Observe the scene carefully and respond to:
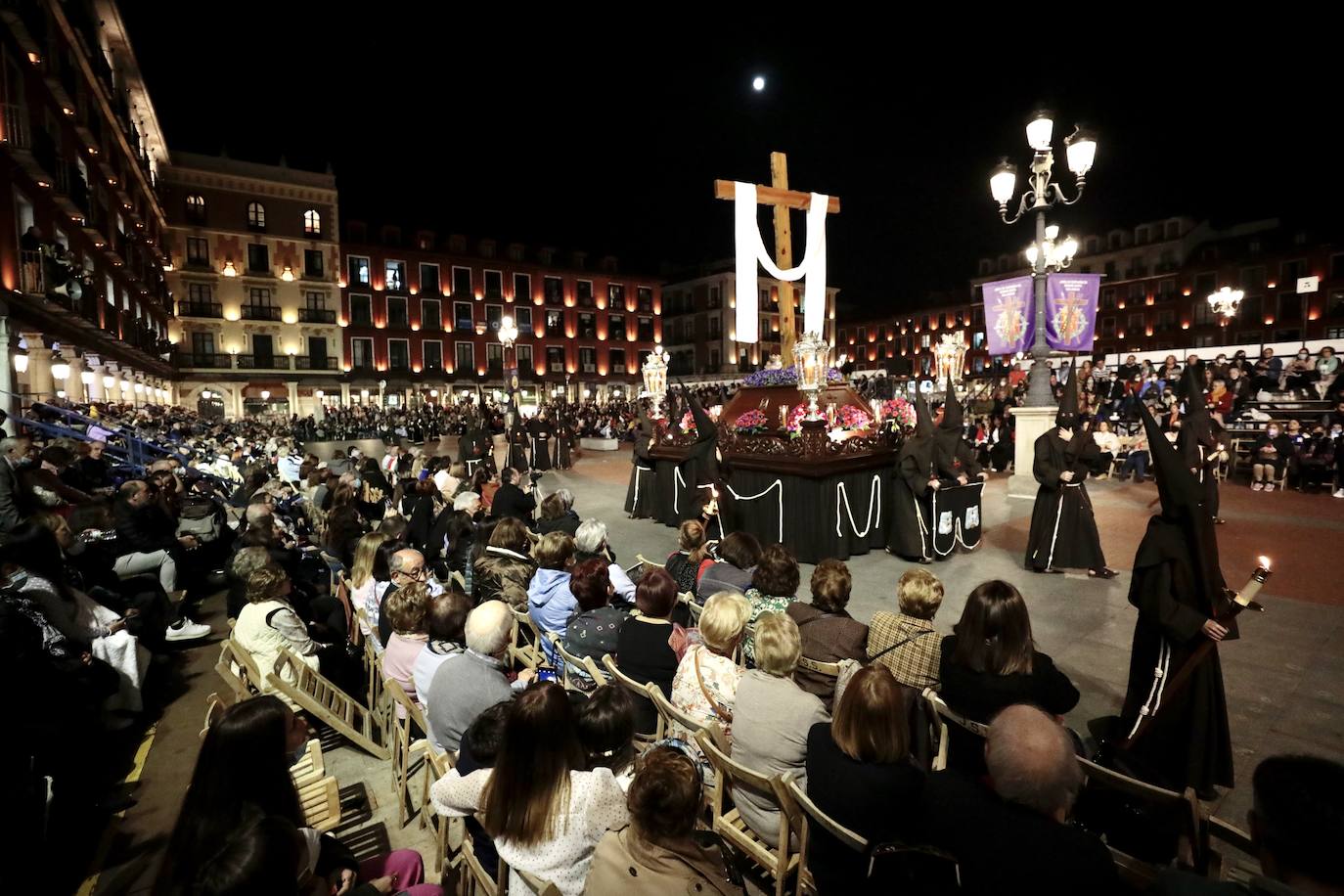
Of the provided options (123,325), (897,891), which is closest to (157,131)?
(123,325)

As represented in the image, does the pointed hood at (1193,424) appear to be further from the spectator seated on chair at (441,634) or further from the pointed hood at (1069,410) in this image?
the spectator seated on chair at (441,634)

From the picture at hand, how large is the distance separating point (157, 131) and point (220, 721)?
39.7m

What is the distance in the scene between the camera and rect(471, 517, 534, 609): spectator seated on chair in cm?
459

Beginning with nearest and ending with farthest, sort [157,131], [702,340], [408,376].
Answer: [157,131] < [408,376] < [702,340]

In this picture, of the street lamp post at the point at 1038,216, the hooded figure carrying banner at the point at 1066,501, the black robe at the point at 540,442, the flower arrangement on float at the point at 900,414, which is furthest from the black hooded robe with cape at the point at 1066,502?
the black robe at the point at 540,442

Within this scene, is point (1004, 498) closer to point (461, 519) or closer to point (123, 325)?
point (461, 519)

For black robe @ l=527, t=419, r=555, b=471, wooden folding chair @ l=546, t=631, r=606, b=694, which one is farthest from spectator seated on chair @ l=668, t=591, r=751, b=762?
black robe @ l=527, t=419, r=555, b=471

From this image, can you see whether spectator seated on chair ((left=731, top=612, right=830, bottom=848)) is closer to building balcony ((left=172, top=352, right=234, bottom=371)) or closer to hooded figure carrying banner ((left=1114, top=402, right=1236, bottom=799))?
hooded figure carrying banner ((left=1114, top=402, right=1236, bottom=799))

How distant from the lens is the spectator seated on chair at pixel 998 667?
2463 millimetres

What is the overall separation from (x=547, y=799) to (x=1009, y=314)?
13.8 m

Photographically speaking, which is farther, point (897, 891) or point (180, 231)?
point (180, 231)

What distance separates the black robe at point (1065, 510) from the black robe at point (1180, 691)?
374 cm

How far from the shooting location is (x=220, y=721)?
1839 millimetres

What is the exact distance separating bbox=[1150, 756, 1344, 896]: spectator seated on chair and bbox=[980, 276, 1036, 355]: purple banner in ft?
41.8
